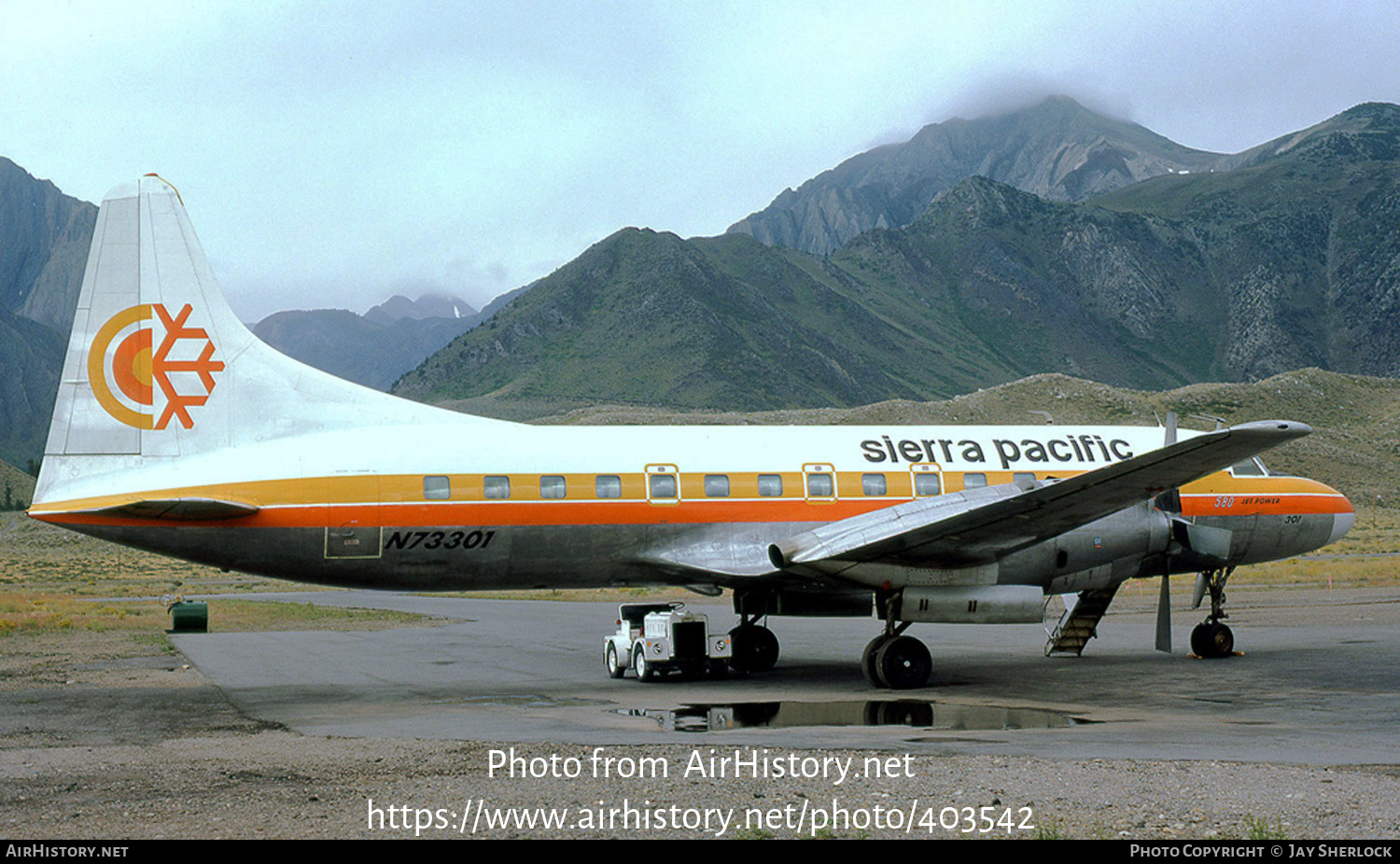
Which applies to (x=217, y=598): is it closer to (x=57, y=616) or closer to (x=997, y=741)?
(x=57, y=616)

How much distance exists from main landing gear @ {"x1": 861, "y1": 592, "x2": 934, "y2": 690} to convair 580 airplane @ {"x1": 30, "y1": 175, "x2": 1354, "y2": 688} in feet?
0.10

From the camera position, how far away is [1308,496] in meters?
21.6

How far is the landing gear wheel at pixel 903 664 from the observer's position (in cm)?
1692

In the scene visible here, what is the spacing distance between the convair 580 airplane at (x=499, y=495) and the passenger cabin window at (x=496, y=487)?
34mm

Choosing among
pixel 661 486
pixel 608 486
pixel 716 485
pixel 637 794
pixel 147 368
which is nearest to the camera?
pixel 637 794

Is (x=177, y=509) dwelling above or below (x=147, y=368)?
below

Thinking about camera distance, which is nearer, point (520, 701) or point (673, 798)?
point (673, 798)

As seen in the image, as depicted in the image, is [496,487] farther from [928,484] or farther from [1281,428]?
[1281,428]

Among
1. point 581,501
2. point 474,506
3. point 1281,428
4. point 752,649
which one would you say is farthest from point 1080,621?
point 474,506

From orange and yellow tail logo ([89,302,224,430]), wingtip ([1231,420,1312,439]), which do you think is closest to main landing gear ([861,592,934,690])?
wingtip ([1231,420,1312,439])

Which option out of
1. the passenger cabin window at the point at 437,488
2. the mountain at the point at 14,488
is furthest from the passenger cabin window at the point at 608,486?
the mountain at the point at 14,488

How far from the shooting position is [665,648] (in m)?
18.7

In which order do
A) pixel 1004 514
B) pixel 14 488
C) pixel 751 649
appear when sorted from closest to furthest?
pixel 1004 514
pixel 751 649
pixel 14 488

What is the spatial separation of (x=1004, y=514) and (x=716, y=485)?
5064mm
